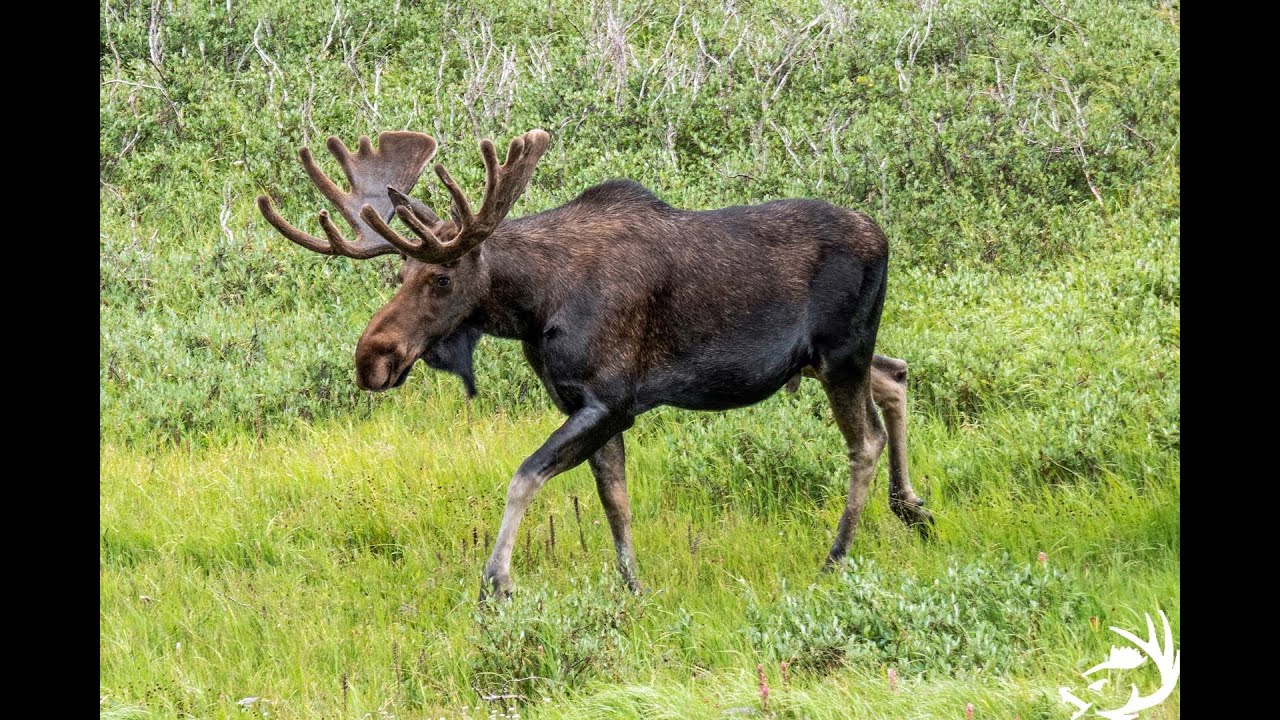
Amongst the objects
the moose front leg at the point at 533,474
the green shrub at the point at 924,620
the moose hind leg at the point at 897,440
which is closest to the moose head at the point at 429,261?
the moose front leg at the point at 533,474

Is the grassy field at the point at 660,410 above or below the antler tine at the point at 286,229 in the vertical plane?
below

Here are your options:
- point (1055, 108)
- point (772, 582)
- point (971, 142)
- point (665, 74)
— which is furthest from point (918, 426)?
point (665, 74)

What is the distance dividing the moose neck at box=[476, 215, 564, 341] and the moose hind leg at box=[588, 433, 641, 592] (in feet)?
2.46

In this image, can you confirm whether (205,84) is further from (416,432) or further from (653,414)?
(653,414)

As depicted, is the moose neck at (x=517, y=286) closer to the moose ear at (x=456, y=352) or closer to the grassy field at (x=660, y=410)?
the moose ear at (x=456, y=352)

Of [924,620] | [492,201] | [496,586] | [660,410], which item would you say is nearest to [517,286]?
[492,201]

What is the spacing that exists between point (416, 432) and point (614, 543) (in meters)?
2.29

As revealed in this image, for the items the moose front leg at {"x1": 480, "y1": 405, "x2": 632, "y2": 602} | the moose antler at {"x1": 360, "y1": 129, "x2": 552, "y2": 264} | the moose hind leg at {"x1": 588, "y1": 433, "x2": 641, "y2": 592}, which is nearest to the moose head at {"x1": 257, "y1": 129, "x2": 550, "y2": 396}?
the moose antler at {"x1": 360, "y1": 129, "x2": 552, "y2": 264}

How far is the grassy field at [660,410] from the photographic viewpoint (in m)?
6.23

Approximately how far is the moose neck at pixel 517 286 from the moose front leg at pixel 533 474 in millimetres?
518

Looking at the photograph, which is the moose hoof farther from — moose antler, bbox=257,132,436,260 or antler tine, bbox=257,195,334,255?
moose antler, bbox=257,132,436,260

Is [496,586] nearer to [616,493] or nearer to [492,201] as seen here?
[616,493]

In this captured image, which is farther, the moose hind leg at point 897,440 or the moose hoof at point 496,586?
the moose hind leg at point 897,440

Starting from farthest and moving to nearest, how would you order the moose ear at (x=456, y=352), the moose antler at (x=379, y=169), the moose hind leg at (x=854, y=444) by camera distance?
the moose hind leg at (x=854, y=444) < the moose antler at (x=379, y=169) < the moose ear at (x=456, y=352)
